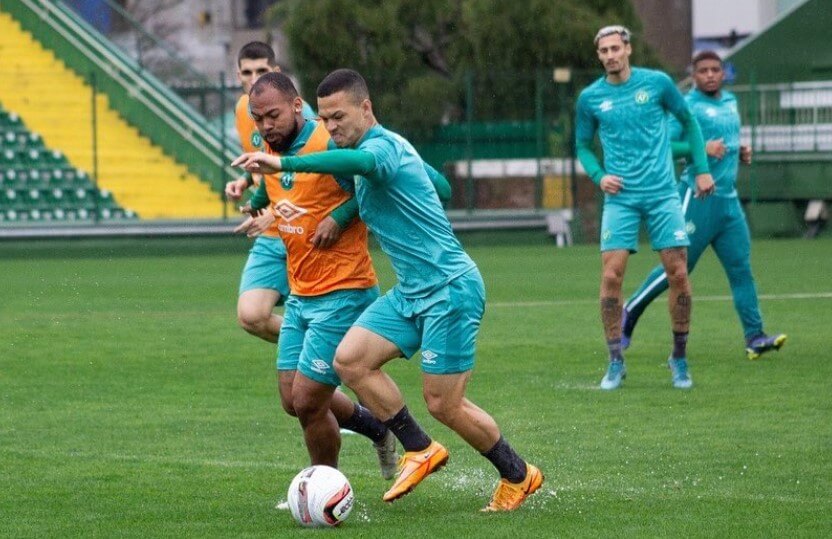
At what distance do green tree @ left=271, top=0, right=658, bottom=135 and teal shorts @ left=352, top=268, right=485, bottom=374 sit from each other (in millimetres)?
24710

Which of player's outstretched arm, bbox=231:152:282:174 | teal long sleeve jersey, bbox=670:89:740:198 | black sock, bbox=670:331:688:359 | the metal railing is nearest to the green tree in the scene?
the metal railing

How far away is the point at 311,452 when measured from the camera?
300 inches

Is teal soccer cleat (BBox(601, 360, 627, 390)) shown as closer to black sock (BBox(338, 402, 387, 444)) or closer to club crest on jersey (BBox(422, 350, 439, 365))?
black sock (BBox(338, 402, 387, 444))

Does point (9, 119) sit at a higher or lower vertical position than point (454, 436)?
higher

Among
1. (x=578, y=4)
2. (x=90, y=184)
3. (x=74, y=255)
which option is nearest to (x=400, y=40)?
(x=578, y=4)

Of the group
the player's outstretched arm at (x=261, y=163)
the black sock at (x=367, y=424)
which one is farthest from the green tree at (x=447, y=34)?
the player's outstretched arm at (x=261, y=163)

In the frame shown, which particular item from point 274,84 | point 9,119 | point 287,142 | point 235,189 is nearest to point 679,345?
point 235,189

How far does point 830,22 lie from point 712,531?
28.9 metres

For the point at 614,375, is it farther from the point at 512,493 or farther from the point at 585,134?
the point at 512,493

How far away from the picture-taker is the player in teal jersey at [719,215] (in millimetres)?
12875

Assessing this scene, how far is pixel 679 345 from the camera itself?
37.0 feet

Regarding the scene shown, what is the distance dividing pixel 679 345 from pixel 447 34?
24.9 metres

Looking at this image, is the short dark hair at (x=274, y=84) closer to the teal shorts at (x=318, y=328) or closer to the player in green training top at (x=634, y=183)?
the teal shorts at (x=318, y=328)

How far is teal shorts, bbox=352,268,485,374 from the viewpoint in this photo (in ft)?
23.6
